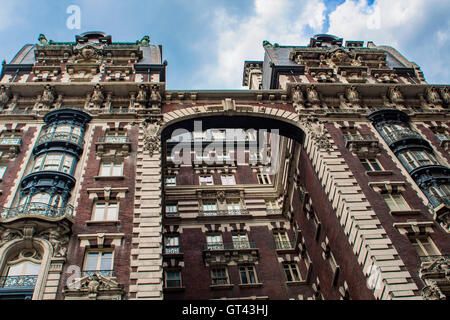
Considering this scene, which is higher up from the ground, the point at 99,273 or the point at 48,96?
the point at 48,96

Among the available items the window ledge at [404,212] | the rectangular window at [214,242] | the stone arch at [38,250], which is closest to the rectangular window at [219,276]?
the rectangular window at [214,242]

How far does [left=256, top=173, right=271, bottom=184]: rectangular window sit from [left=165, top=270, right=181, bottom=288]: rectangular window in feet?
51.2

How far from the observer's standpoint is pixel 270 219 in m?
40.3

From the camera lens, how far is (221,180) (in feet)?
147

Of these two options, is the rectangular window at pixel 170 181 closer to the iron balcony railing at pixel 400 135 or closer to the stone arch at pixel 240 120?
the stone arch at pixel 240 120

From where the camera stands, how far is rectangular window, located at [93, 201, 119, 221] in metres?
26.6

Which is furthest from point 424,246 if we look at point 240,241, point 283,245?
point 240,241

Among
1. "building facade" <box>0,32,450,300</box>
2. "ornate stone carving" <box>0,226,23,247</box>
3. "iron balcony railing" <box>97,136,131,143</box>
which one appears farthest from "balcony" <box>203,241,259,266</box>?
"ornate stone carving" <box>0,226,23,247</box>

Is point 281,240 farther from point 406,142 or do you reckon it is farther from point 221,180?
point 406,142

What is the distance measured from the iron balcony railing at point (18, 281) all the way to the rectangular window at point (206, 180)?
23639mm

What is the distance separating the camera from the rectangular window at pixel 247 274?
111 feet

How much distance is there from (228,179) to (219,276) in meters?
13.5

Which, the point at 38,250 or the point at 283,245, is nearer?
the point at 38,250
